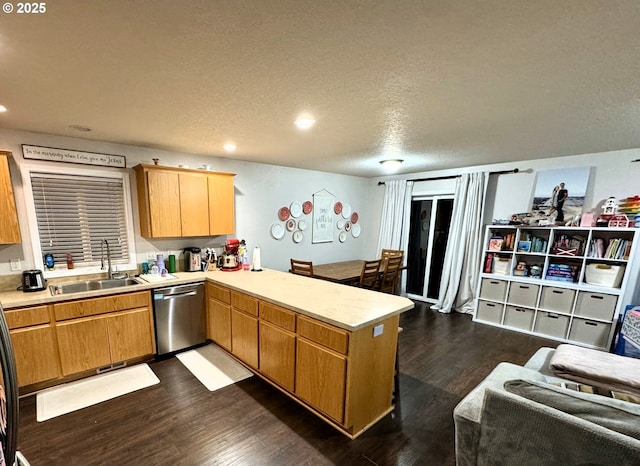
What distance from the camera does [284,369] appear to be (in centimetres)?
225

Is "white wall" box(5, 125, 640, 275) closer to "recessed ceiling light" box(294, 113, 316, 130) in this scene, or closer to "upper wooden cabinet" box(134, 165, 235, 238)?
"upper wooden cabinet" box(134, 165, 235, 238)

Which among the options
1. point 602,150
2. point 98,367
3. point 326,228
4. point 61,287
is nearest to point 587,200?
point 602,150

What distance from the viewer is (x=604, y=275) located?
10.6ft

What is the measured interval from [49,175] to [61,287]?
1.11 meters

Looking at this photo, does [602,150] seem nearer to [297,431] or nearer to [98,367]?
[297,431]

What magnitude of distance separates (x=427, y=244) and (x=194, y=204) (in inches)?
156

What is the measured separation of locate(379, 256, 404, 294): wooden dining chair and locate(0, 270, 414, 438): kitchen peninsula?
1.53 meters

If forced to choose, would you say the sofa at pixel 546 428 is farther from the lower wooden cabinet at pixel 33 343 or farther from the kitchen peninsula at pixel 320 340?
the lower wooden cabinet at pixel 33 343

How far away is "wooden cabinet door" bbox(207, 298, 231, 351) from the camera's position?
287 centimetres

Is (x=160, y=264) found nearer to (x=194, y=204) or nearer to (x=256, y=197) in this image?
(x=194, y=204)

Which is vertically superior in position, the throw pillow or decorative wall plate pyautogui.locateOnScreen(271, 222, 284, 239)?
decorative wall plate pyautogui.locateOnScreen(271, 222, 284, 239)

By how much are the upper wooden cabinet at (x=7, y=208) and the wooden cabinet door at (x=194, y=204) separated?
1339 millimetres

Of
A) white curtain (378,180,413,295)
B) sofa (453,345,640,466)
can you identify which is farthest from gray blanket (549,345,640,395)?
white curtain (378,180,413,295)

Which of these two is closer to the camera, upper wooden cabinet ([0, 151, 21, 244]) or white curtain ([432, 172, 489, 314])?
upper wooden cabinet ([0, 151, 21, 244])
